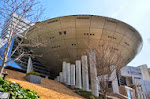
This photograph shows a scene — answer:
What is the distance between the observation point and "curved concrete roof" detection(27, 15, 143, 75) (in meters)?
21.9

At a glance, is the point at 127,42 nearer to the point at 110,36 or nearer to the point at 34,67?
the point at 110,36

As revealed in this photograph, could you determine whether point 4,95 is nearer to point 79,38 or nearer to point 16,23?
point 16,23

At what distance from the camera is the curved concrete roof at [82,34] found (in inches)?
861

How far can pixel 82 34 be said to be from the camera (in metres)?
23.2

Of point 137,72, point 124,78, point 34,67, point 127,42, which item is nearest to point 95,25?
point 127,42

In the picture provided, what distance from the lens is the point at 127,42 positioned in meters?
25.3

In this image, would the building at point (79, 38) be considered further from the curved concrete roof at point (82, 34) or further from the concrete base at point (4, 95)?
the concrete base at point (4, 95)

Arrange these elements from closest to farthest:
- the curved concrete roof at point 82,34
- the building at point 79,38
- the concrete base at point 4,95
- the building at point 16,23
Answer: the concrete base at point 4,95, the building at point 16,23, the building at point 79,38, the curved concrete roof at point 82,34

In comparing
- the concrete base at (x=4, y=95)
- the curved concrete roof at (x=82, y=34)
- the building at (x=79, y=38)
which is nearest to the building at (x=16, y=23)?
the concrete base at (x=4, y=95)

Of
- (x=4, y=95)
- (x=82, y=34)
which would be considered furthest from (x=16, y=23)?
(x=82, y=34)

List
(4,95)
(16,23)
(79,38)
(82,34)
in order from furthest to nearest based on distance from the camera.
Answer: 1. (79,38)
2. (82,34)
3. (16,23)
4. (4,95)

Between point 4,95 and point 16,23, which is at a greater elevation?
point 16,23

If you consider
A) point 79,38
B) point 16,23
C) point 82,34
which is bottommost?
point 16,23

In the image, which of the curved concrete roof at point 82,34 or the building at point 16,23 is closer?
the building at point 16,23
